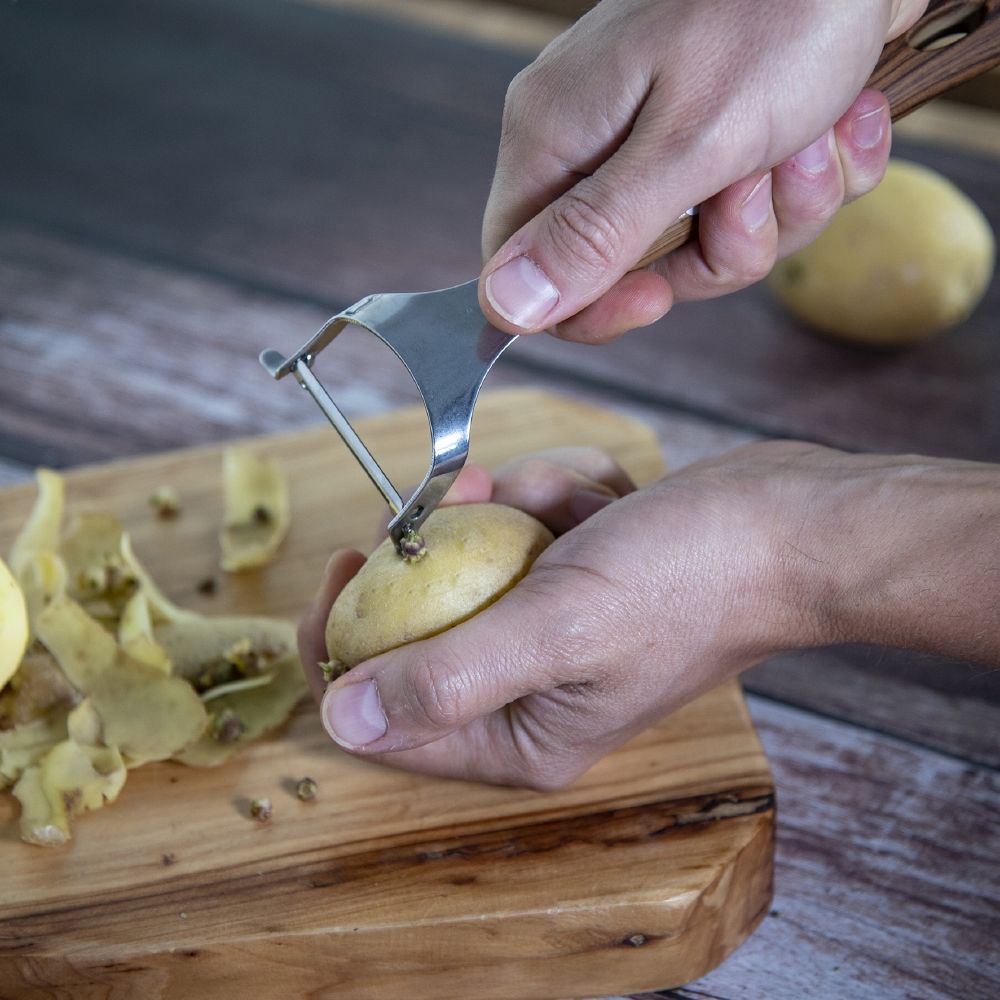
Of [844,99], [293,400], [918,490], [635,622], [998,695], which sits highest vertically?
[844,99]

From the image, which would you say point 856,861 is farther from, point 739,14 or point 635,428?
point 739,14

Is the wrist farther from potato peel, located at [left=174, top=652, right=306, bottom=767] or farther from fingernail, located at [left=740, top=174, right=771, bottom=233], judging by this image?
potato peel, located at [left=174, top=652, right=306, bottom=767]

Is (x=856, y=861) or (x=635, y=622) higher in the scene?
(x=635, y=622)

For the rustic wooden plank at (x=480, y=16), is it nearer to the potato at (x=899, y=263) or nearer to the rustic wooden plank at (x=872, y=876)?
the potato at (x=899, y=263)

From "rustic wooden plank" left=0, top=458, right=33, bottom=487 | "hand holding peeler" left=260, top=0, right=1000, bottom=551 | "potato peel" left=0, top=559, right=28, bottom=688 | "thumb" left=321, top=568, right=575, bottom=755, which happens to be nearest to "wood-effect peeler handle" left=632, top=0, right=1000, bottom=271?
"hand holding peeler" left=260, top=0, right=1000, bottom=551

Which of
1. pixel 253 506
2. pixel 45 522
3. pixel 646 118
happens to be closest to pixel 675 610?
pixel 646 118

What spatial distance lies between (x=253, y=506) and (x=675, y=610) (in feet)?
2.21

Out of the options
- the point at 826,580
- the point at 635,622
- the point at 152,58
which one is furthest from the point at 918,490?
the point at 152,58

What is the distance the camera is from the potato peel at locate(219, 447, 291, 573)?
1577mm

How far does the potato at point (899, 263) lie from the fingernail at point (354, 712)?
3.99ft

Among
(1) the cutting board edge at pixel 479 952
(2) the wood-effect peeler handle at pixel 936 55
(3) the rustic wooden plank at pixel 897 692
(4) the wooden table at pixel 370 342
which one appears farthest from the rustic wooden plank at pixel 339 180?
(1) the cutting board edge at pixel 479 952

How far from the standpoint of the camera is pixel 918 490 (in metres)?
1.15

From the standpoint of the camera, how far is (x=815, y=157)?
1360 mm

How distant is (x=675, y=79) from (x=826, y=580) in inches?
18.7
